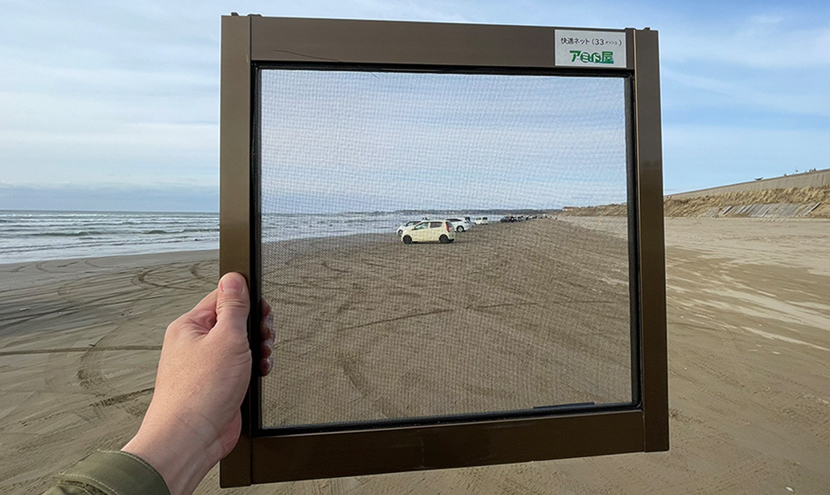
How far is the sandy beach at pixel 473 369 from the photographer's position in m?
1.47

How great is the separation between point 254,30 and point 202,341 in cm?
86

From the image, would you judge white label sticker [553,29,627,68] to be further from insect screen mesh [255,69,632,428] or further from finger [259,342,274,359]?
finger [259,342,274,359]

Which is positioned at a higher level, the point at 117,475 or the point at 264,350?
the point at 264,350

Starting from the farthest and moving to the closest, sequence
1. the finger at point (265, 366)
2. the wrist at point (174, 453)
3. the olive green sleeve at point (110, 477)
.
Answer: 1. the finger at point (265, 366)
2. the wrist at point (174, 453)
3. the olive green sleeve at point (110, 477)

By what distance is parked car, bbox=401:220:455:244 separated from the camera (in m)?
1.52

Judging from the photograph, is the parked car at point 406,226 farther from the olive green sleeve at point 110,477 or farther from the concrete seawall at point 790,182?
the concrete seawall at point 790,182

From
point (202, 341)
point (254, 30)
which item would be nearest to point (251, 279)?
point (202, 341)

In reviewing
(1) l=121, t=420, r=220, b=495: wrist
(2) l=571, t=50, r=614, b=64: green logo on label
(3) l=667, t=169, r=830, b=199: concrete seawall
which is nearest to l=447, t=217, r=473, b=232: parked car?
(2) l=571, t=50, r=614, b=64: green logo on label

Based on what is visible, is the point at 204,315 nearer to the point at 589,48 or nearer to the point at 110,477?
the point at 110,477

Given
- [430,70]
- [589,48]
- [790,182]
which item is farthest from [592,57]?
[790,182]

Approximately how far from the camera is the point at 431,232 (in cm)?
155

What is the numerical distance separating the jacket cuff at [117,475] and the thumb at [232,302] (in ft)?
1.27

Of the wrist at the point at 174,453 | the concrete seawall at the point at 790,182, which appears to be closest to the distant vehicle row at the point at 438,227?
the wrist at the point at 174,453

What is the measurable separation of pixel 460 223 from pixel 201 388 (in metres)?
0.90
